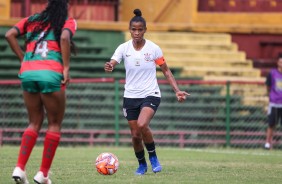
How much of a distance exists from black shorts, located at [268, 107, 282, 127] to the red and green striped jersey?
1223cm

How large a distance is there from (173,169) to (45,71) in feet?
13.0

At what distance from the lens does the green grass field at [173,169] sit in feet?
39.5

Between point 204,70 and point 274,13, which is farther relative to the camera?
point 274,13

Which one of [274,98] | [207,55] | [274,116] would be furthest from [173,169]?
[207,55]

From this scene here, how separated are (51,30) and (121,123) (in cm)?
1225

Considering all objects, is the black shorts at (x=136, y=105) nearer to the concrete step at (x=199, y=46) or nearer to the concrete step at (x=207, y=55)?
the concrete step at (x=207, y=55)

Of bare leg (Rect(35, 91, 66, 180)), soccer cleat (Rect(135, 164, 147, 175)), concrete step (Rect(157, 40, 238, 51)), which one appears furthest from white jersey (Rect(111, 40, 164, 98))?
concrete step (Rect(157, 40, 238, 51))

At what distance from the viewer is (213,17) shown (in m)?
26.6

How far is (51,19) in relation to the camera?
1070cm

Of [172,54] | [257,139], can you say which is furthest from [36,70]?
[172,54]

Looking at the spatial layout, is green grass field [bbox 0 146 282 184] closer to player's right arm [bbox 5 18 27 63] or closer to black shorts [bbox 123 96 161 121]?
black shorts [bbox 123 96 161 121]

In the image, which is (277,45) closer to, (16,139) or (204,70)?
(204,70)

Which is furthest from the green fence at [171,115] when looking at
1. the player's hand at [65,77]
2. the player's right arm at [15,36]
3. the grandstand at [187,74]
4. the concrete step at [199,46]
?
the player's hand at [65,77]

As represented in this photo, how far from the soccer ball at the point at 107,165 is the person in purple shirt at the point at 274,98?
10.0 metres
